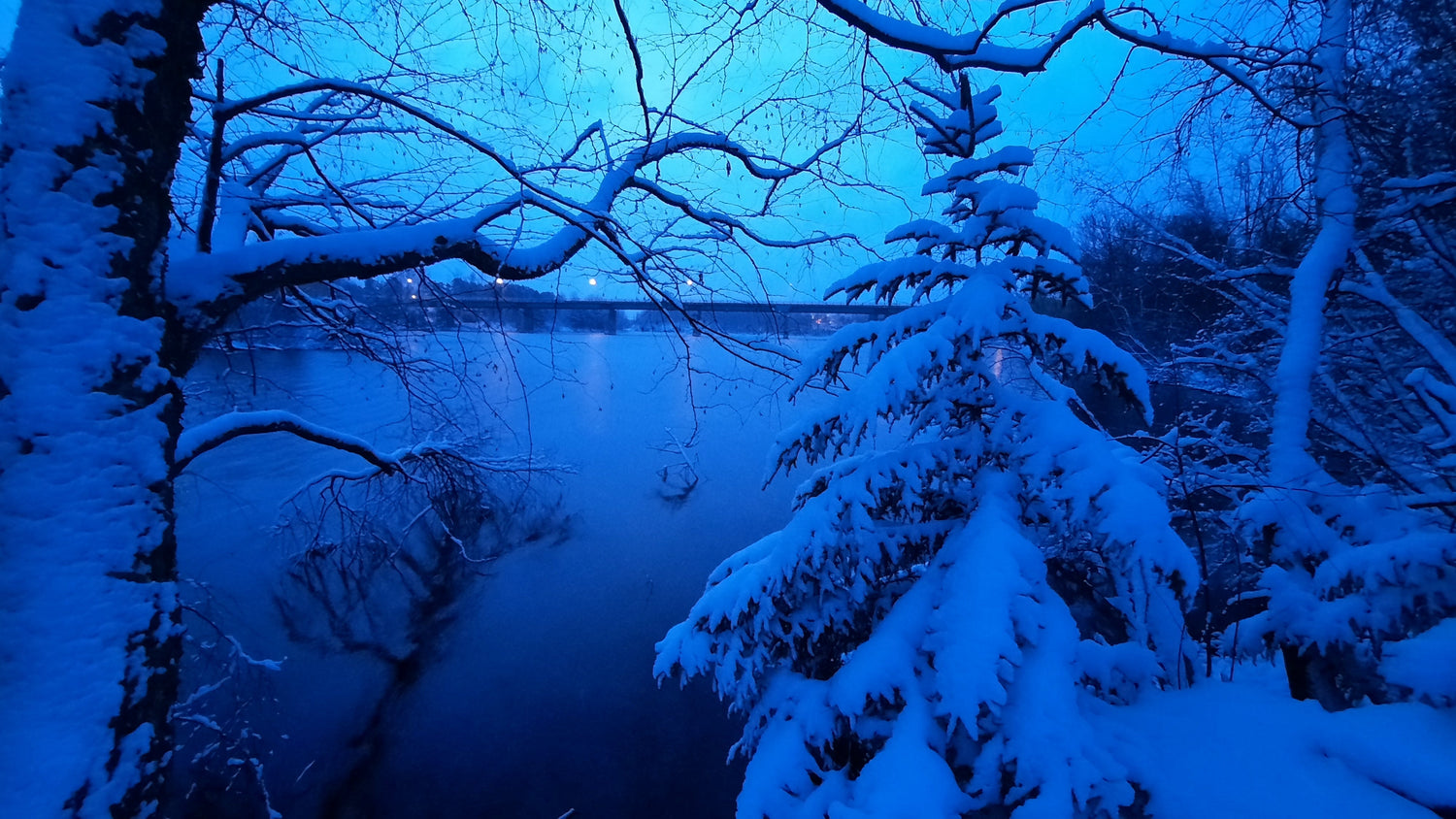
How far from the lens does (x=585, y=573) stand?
37.3 ft

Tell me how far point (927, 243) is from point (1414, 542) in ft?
8.90

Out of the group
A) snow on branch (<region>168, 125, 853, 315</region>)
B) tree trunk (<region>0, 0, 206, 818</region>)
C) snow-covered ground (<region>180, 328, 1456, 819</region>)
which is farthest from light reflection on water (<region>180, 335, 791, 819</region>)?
tree trunk (<region>0, 0, 206, 818</region>)

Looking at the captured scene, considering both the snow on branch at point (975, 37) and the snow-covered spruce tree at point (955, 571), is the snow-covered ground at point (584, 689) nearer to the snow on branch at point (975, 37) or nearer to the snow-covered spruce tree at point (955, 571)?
the snow-covered spruce tree at point (955, 571)

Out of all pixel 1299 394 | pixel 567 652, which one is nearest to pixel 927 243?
pixel 1299 394

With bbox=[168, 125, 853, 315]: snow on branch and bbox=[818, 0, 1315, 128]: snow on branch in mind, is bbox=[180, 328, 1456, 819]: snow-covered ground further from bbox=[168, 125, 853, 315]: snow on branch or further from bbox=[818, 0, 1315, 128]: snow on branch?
bbox=[818, 0, 1315, 128]: snow on branch

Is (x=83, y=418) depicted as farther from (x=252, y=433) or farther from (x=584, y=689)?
(x=584, y=689)

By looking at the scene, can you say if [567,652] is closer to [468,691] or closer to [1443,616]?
[468,691]

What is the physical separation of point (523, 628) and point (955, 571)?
9.43m

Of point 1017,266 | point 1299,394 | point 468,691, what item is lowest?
point 468,691

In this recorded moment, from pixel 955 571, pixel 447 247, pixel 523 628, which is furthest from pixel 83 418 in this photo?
pixel 523 628

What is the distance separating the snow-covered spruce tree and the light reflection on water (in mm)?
929

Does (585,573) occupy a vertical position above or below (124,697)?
below

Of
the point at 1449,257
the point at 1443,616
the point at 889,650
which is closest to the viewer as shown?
the point at 889,650

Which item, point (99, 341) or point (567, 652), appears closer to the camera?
point (99, 341)
